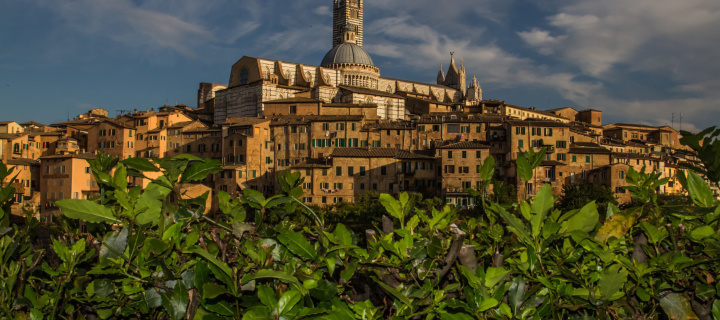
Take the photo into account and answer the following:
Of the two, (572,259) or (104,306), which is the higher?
(572,259)

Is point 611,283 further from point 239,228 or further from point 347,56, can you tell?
point 347,56

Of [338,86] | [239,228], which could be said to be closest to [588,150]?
[338,86]

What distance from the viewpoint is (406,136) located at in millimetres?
61375

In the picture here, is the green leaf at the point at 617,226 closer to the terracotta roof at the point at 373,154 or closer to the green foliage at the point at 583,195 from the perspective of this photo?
the green foliage at the point at 583,195

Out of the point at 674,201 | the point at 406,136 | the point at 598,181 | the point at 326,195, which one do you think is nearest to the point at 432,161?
the point at 406,136

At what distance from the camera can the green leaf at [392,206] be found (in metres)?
3.34

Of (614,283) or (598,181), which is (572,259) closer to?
(614,283)

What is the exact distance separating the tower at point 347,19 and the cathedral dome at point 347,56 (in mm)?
7382

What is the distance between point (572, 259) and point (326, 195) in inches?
1931

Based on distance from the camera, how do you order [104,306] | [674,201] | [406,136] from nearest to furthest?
[104,306], [674,201], [406,136]

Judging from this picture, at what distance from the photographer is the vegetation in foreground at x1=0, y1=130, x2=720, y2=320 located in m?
3.05

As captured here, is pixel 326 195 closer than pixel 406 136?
Yes

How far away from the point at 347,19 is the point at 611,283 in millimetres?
102170

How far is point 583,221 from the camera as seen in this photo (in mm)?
3361
